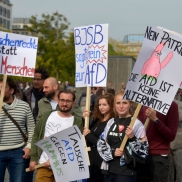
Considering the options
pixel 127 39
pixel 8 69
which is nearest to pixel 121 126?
pixel 8 69

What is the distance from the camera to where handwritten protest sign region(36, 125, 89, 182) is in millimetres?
5672

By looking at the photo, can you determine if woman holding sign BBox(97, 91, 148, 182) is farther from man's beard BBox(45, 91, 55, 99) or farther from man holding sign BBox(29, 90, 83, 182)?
man's beard BBox(45, 91, 55, 99)

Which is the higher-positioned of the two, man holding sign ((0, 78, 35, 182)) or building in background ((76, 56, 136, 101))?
building in background ((76, 56, 136, 101))

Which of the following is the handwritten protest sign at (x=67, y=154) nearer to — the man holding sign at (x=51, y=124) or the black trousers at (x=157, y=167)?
the man holding sign at (x=51, y=124)

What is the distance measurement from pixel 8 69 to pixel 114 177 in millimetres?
2085

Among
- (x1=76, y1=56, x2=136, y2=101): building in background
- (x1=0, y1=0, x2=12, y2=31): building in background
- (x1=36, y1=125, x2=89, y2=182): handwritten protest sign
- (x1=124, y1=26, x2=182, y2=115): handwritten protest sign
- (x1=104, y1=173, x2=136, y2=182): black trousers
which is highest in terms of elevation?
(x1=0, y1=0, x2=12, y2=31): building in background

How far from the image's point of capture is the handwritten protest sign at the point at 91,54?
638 centimetres

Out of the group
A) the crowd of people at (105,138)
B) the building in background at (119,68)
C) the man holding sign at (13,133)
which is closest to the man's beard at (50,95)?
the crowd of people at (105,138)

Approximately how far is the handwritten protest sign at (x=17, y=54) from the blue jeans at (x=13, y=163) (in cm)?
103

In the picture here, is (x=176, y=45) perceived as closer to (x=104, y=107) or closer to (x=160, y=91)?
(x=160, y=91)

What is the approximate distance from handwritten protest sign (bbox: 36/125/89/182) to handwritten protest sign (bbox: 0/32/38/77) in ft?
3.89

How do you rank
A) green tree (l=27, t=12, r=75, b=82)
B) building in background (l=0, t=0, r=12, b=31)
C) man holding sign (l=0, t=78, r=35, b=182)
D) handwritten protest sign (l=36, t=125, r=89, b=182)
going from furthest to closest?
1. building in background (l=0, t=0, r=12, b=31)
2. green tree (l=27, t=12, r=75, b=82)
3. man holding sign (l=0, t=78, r=35, b=182)
4. handwritten protest sign (l=36, t=125, r=89, b=182)

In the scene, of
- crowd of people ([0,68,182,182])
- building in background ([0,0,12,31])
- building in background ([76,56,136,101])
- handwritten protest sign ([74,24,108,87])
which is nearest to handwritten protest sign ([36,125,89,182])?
crowd of people ([0,68,182,182])

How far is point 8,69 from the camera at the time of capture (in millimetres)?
6547
